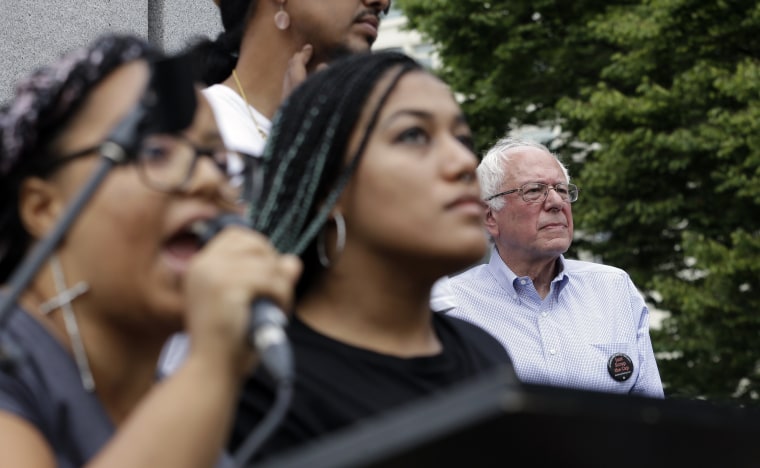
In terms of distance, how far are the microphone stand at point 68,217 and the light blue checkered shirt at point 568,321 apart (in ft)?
10.5

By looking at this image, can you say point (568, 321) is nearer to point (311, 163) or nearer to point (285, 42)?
point (285, 42)

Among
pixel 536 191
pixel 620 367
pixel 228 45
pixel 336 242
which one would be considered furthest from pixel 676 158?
pixel 336 242

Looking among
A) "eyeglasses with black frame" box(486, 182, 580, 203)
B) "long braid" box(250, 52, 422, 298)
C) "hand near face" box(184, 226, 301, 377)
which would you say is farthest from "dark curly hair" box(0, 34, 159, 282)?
"eyeglasses with black frame" box(486, 182, 580, 203)

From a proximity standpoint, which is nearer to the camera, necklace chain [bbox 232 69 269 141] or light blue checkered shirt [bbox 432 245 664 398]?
necklace chain [bbox 232 69 269 141]

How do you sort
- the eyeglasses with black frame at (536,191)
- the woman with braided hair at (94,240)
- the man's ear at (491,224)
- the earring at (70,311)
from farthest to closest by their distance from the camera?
the man's ear at (491,224), the eyeglasses with black frame at (536,191), the earring at (70,311), the woman with braided hair at (94,240)

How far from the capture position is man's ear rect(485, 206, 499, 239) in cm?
658

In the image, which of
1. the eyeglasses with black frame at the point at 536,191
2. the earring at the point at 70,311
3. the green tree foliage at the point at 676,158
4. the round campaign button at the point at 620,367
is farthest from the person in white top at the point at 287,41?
the green tree foliage at the point at 676,158

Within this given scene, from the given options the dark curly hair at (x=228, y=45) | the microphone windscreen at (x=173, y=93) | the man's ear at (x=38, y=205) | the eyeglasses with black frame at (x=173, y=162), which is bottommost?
the dark curly hair at (x=228, y=45)

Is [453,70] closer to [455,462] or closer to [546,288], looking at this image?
[546,288]

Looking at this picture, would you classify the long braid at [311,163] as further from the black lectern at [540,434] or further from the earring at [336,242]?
the black lectern at [540,434]

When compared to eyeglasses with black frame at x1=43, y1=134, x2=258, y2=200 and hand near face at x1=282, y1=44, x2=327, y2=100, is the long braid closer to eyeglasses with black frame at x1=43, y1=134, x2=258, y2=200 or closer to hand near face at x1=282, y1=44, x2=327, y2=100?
eyeglasses with black frame at x1=43, y1=134, x2=258, y2=200

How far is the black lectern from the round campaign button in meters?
3.57

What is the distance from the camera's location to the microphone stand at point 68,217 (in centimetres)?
184

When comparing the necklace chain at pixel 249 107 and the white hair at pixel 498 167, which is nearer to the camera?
the necklace chain at pixel 249 107
